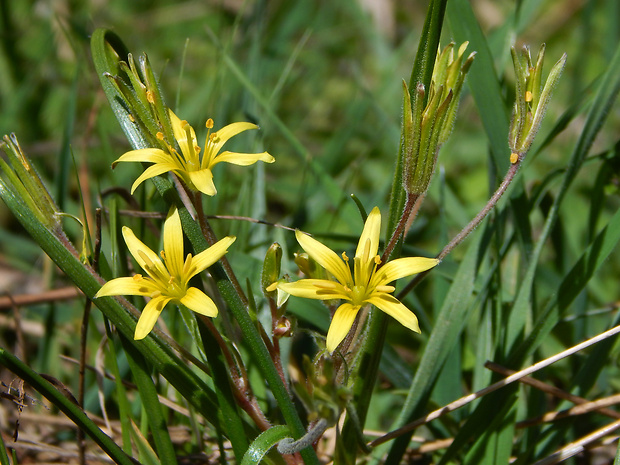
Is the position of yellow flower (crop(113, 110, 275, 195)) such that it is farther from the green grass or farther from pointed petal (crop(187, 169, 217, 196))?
the green grass

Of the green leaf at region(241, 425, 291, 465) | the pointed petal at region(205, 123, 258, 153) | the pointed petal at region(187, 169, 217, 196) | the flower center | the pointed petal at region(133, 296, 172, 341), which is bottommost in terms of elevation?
the green leaf at region(241, 425, 291, 465)

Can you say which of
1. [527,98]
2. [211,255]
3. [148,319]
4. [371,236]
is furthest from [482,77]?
[148,319]

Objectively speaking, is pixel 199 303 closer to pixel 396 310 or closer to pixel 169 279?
pixel 169 279

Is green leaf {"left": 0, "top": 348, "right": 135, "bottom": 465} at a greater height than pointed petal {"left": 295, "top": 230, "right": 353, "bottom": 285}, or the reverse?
pointed petal {"left": 295, "top": 230, "right": 353, "bottom": 285}

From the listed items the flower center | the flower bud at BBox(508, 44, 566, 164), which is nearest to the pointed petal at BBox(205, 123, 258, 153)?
the flower center

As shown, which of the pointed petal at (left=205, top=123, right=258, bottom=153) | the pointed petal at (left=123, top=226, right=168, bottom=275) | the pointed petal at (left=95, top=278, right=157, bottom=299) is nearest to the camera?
the pointed petal at (left=95, top=278, right=157, bottom=299)

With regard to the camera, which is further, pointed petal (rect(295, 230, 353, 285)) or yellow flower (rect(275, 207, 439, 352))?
pointed petal (rect(295, 230, 353, 285))

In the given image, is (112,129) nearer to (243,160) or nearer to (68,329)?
(68,329)

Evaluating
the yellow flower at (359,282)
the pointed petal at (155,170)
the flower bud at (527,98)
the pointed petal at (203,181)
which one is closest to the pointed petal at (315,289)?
the yellow flower at (359,282)
